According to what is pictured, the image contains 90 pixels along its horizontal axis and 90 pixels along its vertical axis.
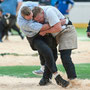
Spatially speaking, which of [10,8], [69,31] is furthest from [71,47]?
[10,8]

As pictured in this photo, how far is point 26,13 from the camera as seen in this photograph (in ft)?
23.1

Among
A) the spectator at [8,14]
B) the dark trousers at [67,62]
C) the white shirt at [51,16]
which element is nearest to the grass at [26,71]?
the dark trousers at [67,62]

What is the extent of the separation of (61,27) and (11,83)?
1.45 m

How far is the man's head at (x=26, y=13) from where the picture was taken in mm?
7020

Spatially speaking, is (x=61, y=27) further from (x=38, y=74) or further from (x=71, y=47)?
(x=38, y=74)

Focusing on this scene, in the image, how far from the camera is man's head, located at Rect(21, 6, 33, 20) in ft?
23.0

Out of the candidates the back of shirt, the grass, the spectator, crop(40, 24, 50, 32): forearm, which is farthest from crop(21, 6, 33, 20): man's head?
the back of shirt

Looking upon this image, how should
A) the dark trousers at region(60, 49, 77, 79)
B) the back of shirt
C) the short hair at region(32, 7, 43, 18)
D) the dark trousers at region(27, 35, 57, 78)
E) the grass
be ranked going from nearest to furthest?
the short hair at region(32, 7, 43, 18) → the dark trousers at region(27, 35, 57, 78) → the dark trousers at region(60, 49, 77, 79) → the grass → the back of shirt

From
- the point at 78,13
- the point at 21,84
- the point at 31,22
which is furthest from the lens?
the point at 78,13

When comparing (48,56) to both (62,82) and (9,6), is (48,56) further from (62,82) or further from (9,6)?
(9,6)

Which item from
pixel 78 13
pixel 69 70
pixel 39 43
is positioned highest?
pixel 39 43

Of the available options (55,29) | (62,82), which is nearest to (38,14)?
(55,29)

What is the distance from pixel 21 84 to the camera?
25.6ft

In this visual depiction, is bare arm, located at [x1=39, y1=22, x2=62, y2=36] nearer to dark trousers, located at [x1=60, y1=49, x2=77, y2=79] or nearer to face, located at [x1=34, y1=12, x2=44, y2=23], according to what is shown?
face, located at [x1=34, y1=12, x2=44, y2=23]
